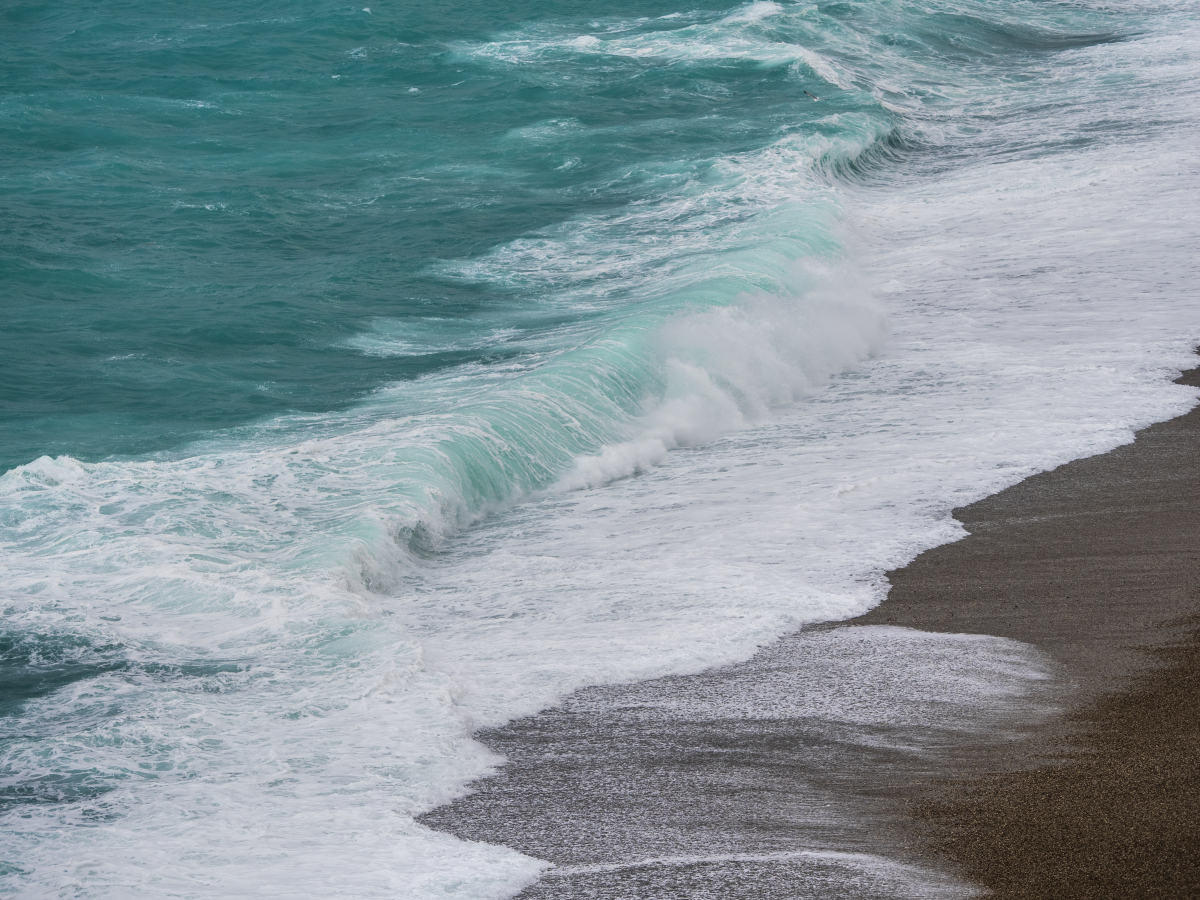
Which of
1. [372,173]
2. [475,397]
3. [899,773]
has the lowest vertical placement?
[899,773]

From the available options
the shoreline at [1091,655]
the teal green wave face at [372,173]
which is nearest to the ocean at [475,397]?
the teal green wave face at [372,173]

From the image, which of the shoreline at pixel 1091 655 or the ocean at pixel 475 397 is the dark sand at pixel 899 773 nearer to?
the shoreline at pixel 1091 655

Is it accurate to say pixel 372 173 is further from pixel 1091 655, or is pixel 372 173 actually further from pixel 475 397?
pixel 1091 655

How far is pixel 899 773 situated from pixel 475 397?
6096 mm

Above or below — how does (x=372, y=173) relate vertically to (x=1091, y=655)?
above

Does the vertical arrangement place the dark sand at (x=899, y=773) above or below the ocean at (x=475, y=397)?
below

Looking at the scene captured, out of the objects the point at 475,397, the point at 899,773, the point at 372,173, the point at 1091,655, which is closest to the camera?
the point at 899,773

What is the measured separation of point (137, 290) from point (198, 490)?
21.4 feet

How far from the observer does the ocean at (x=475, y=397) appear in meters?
5.63

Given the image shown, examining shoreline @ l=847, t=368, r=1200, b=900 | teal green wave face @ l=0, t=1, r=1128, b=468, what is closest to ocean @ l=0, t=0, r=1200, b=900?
teal green wave face @ l=0, t=1, r=1128, b=468

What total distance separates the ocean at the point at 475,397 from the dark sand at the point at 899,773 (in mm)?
191

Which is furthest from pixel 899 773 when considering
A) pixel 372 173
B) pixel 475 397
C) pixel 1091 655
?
pixel 372 173

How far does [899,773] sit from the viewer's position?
16.9 ft

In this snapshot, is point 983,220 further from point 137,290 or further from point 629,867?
point 629,867
